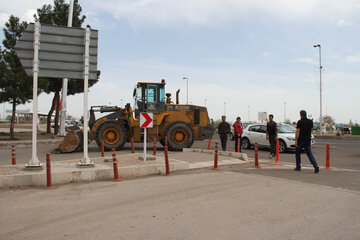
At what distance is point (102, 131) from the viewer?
15.1 m

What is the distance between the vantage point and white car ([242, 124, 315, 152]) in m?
16.2

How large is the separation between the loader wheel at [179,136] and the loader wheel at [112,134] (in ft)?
7.04

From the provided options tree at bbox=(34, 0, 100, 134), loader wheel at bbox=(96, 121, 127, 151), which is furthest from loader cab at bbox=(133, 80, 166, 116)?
tree at bbox=(34, 0, 100, 134)

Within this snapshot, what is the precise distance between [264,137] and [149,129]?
646cm

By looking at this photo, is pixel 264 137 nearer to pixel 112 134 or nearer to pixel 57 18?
pixel 112 134

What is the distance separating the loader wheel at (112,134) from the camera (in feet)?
49.4

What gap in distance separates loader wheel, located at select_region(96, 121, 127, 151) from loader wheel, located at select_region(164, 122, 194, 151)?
214 cm

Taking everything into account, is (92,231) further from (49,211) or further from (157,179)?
(157,179)

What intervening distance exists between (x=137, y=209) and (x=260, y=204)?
223 cm

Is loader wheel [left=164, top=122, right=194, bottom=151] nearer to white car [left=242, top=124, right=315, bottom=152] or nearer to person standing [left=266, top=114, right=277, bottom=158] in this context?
person standing [left=266, top=114, right=277, bottom=158]

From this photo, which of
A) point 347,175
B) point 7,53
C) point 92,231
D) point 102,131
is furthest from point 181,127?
point 7,53

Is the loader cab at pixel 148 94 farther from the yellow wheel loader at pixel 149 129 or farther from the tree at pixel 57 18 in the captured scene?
the tree at pixel 57 18

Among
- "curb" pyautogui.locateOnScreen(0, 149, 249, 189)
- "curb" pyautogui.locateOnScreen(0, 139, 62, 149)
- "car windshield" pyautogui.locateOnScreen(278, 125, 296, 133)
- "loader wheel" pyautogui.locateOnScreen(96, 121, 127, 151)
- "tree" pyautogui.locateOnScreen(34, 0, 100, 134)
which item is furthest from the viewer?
"tree" pyautogui.locateOnScreen(34, 0, 100, 134)

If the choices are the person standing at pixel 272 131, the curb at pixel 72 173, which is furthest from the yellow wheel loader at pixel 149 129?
the curb at pixel 72 173
